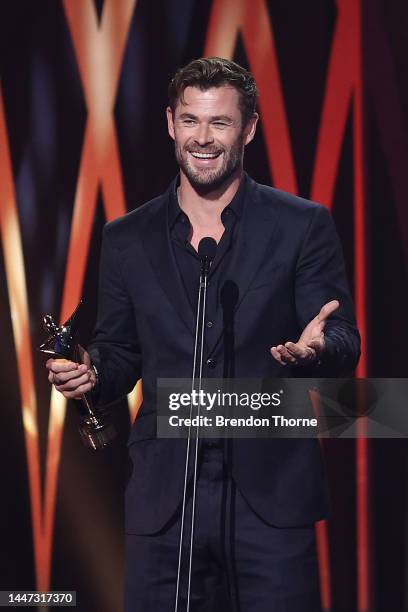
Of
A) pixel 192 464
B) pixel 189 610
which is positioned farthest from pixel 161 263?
pixel 189 610

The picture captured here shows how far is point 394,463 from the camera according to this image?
3.70 m

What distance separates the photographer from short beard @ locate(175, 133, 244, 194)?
2447 mm

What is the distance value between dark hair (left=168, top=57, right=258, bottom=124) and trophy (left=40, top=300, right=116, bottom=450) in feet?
2.11

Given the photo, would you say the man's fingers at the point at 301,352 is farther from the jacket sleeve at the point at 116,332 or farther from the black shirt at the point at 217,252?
the jacket sleeve at the point at 116,332

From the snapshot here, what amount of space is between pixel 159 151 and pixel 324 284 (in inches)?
56.0

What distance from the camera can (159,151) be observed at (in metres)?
3.64

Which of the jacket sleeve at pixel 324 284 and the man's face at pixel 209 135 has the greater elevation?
the man's face at pixel 209 135

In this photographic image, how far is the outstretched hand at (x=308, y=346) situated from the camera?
6.57 ft

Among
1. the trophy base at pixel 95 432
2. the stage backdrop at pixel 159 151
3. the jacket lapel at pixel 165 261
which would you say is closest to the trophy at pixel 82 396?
the trophy base at pixel 95 432

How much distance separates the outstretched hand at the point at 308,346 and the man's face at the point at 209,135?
482 millimetres

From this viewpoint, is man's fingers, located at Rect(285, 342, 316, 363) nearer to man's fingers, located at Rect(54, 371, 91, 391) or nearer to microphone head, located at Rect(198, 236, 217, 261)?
microphone head, located at Rect(198, 236, 217, 261)

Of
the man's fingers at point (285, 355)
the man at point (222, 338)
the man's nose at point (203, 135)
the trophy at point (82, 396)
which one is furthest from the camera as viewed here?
the man's nose at point (203, 135)

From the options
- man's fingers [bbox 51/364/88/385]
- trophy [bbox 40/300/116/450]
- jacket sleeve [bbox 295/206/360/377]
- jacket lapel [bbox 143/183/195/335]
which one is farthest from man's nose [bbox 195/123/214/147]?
man's fingers [bbox 51/364/88/385]

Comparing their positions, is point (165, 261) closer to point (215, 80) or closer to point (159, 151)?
point (215, 80)
